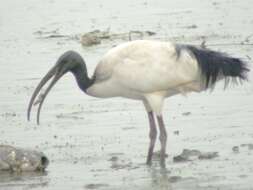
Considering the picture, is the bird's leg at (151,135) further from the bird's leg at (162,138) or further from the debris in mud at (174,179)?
the debris in mud at (174,179)

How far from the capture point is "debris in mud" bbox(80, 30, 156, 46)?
2148 cm

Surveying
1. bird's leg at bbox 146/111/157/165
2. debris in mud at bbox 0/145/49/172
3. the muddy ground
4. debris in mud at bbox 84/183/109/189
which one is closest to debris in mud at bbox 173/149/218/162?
the muddy ground

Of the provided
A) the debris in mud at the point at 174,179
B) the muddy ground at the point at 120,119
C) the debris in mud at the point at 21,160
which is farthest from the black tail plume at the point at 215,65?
the debris in mud at the point at 21,160

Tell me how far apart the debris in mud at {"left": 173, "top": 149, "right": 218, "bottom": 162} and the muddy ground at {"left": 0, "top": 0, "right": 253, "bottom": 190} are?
0.09 meters

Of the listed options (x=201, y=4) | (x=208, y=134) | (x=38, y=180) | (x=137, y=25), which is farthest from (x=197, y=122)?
(x=201, y=4)

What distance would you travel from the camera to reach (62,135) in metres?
14.6

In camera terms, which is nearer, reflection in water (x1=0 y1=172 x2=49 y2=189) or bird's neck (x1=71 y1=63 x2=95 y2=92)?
reflection in water (x1=0 y1=172 x2=49 y2=189)

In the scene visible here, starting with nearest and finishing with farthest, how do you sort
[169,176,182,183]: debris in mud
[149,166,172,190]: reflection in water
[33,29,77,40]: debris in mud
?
[149,166,172,190]: reflection in water → [169,176,182,183]: debris in mud → [33,29,77,40]: debris in mud

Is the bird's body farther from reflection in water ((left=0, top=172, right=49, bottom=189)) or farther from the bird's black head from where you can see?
reflection in water ((left=0, top=172, right=49, bottom=189))

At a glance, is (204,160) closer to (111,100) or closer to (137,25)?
(111,100)

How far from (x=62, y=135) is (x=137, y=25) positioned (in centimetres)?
945

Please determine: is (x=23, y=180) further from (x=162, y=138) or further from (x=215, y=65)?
(x=215, y=65)

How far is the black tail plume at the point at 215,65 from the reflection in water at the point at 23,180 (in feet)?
7.89

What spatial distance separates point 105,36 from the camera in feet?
72.6
